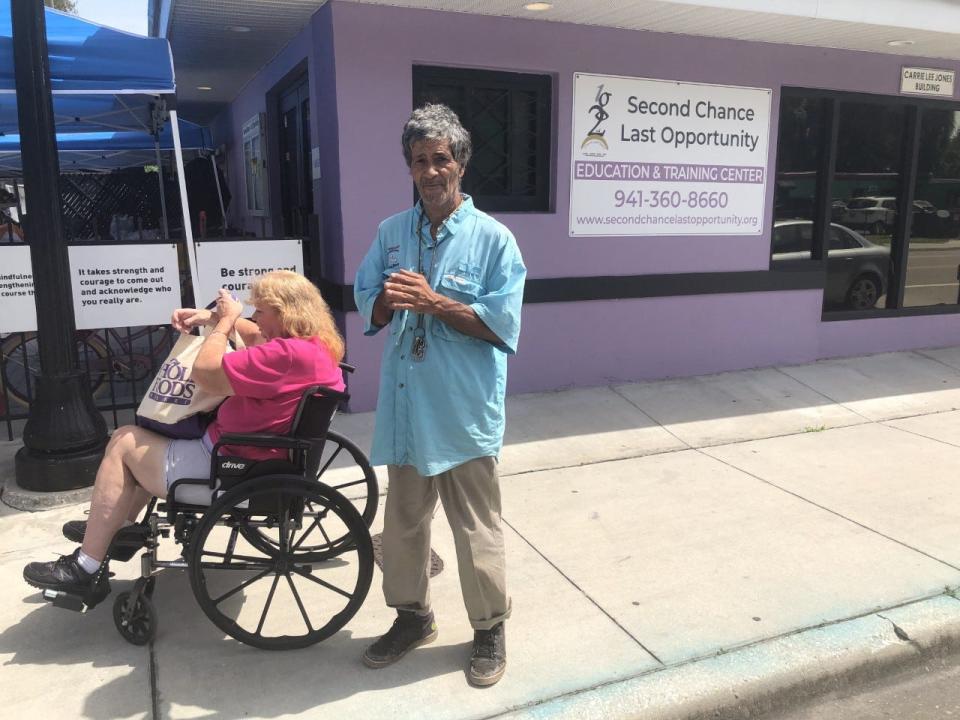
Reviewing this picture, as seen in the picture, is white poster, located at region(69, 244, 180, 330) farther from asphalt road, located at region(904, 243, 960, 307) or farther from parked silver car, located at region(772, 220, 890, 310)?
asphalt road, located at region(904, 243, 960, 307)

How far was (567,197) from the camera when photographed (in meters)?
5.95

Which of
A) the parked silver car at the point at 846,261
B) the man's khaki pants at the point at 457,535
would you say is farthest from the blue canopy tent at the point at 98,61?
the parked silver car at the point at 846,261

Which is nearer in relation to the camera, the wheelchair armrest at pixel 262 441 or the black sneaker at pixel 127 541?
the wheelchair armrest at pixel 262 441

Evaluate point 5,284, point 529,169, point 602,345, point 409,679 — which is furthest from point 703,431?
point 5,284

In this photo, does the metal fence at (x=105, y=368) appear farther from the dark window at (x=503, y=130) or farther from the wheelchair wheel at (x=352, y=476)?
the dark window at (x=503, y=130)

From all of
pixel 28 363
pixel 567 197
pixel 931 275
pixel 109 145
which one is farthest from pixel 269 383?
pixel 109 145

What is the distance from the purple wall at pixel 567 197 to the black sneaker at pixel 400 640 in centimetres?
285

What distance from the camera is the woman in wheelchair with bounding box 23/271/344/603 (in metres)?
2.76

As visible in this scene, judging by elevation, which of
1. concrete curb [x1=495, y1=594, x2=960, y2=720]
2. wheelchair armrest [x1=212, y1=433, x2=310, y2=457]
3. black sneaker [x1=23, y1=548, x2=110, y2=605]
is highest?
wheelchair armrest [x1=212, y1=433, x2=310, y2=457]

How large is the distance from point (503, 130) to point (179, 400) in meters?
3.71

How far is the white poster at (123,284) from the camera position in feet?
15.4

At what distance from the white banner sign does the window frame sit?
0.08 metres

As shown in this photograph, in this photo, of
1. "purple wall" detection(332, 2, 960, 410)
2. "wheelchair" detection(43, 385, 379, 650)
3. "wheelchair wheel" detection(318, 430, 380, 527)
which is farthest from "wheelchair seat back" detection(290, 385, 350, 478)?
"purple wall" detection(332, 2, 960, 410)

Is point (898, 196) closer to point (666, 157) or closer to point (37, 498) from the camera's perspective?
→ point (666, 157)
